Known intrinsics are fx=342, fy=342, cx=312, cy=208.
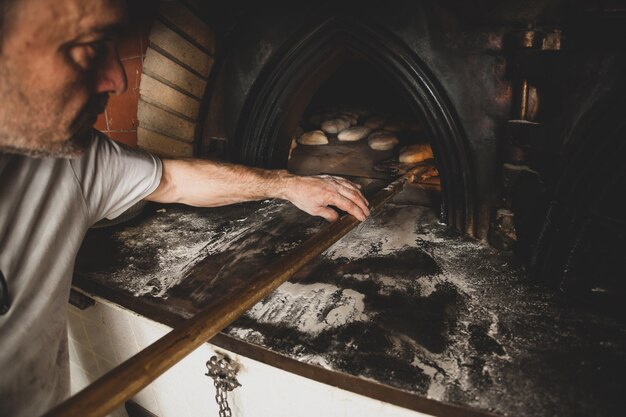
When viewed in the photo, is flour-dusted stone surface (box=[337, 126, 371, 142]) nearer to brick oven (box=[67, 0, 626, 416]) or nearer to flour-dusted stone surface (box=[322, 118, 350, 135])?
flour-dusted stone surface (box=[322, 118, 350, 135])

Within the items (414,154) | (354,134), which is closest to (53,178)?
(414,154)

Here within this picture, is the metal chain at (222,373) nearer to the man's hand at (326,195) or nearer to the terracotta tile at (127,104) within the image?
the man's hand at (326,195)

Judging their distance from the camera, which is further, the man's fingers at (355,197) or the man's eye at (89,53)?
the man's fingers at (355,197)

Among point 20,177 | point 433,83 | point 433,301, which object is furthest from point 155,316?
point 433,83

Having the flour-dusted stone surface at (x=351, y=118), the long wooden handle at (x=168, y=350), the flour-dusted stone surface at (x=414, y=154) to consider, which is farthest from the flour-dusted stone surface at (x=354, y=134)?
the long wooden handle at (x=168, y=350)

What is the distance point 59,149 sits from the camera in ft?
3.36

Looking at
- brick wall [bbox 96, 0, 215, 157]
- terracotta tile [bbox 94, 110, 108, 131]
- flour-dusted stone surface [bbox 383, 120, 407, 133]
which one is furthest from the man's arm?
flour-dusted stone surface [bbox 383, 120, 407, 133]

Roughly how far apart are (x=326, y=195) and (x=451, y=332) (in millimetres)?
790

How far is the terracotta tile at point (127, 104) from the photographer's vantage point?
7.85 feet

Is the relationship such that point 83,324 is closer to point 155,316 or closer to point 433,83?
point 155,316

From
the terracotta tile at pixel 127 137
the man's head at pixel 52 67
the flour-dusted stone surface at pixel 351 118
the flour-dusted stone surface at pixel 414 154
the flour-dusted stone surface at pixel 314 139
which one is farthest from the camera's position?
the flour-dusted stone surface at pixel 351 118

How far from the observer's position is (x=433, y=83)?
6.48 ft

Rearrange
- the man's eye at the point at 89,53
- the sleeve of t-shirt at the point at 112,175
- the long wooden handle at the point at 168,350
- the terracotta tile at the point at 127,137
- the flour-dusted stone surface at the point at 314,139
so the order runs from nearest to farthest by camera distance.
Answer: the long wooden handle at the point at 168,350 → the man's eye at the point at 89,53 → the sleeve of t-shirt at the point at 112,175 → the terracotta tile at the point at 127,137 → the flour-dusted stone surface at the point at 314,139

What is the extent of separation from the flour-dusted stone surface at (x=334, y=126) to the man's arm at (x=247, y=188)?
2.85m
